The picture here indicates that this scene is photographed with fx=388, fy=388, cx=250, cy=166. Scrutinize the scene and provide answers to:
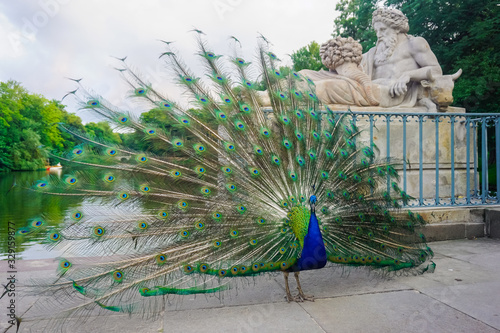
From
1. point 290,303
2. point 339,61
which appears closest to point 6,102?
point 339,61

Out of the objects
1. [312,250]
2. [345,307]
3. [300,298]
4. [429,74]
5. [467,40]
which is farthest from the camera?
[467,40]

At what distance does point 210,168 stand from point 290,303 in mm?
1461

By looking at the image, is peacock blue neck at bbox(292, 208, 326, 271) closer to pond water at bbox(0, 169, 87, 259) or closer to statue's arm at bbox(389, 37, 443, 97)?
pond water at bbox(0, 169, 87, 259)

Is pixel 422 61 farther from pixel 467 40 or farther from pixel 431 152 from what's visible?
pixel 467 40

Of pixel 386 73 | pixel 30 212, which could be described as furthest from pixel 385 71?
pixel 30 212

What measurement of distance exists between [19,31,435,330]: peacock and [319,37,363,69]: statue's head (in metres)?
3.57

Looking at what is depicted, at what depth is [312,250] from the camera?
127 inches

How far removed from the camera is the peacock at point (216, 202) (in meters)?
3.15

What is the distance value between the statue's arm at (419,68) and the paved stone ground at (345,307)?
3.69 m

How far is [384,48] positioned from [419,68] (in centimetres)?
80

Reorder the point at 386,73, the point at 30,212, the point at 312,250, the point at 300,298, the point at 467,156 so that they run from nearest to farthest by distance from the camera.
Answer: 1. the point at 312,250
2. the point at 300,298
3. the point at 467,156
4. the point at 386,73
5. the point at 30,212

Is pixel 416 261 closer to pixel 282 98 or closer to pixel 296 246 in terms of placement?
pixel 296 246

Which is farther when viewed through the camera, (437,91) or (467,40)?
(467,40)


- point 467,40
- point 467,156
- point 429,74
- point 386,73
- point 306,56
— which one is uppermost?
point 306,56
